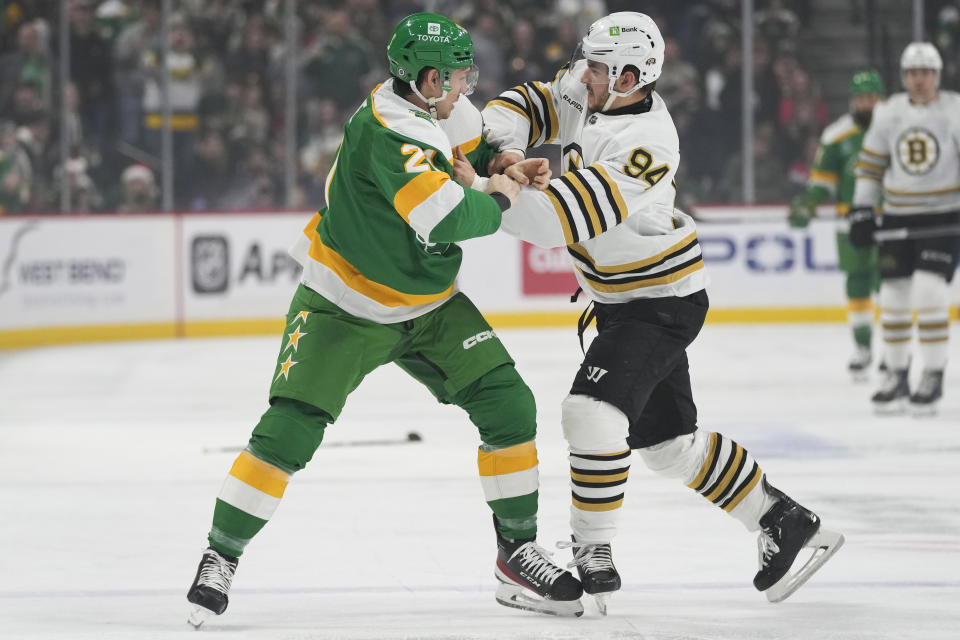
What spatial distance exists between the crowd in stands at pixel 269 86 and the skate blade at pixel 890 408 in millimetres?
4054

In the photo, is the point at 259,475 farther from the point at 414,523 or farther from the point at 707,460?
the point at 414,523

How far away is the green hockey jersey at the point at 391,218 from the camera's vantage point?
10.1 feet

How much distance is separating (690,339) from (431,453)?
7.71 ft

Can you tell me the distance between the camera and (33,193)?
988 cm

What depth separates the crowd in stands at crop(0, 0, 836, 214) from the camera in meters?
10.1

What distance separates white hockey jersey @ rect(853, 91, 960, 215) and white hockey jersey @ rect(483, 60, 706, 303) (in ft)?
10.7

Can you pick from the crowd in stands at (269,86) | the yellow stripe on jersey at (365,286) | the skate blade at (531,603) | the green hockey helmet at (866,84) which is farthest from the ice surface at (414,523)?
the crowd in stands at (269,86)

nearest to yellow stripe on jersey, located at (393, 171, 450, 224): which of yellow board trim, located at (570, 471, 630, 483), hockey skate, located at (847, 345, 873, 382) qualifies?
yellow board trim, located at (570, 471, 630, 483)

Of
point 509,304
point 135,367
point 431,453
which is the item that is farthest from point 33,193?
point 431,453

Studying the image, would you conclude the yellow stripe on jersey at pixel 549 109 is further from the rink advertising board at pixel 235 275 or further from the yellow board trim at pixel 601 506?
the rink advertising board at pixel 235 275

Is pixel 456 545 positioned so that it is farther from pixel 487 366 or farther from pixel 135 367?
pixel 135 367

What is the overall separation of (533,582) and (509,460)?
0.27 metres

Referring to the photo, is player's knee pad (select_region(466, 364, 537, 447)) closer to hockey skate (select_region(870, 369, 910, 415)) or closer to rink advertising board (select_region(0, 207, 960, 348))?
hockey skate (select_region(870, 369, 910, 415))

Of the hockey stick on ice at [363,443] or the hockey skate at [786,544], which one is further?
the hockey stick on ice at [363,443]
